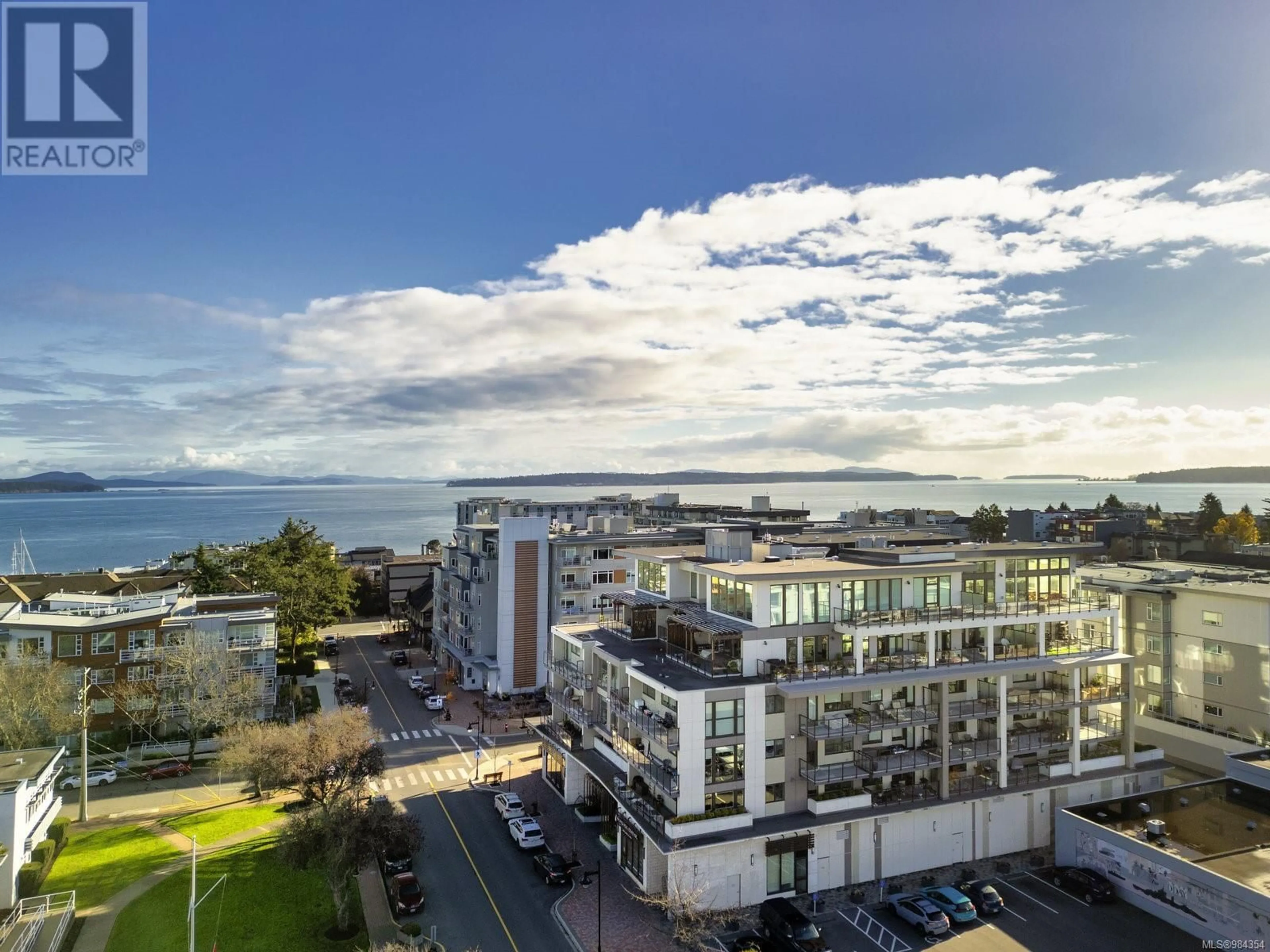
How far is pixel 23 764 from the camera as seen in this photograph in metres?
34.9

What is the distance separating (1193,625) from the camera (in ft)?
153

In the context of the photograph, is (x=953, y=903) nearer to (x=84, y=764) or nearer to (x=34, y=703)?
(x=84, y=764)

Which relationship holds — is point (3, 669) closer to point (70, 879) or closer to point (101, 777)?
point (101, 777)

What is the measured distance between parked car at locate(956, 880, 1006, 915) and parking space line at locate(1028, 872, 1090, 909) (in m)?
2.64

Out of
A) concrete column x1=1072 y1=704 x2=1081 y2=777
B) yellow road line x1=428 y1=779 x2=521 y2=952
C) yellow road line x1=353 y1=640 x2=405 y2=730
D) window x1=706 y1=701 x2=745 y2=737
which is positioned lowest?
yellow road line x1=353 y1=640 x2=405 y2=730

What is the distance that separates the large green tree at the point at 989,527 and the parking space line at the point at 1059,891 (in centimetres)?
9291

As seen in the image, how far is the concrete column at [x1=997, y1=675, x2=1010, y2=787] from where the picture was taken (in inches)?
1419

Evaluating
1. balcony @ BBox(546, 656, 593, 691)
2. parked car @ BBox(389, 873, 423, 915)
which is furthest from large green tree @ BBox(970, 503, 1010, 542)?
parked car @ BBox(389, 873, 423, 915)

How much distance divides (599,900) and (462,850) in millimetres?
10992

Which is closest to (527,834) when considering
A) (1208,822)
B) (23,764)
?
(23,764)

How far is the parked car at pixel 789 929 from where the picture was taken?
1092 inches

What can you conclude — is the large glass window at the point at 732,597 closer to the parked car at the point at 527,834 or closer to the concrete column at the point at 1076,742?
the parked car at the point at 527,834

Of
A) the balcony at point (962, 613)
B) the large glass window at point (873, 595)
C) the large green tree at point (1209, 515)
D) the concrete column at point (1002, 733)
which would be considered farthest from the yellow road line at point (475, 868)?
the large green tree at point (1209, 515)

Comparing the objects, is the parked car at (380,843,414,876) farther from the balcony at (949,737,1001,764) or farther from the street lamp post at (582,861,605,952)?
the balcony at (949,737,1001,764)
